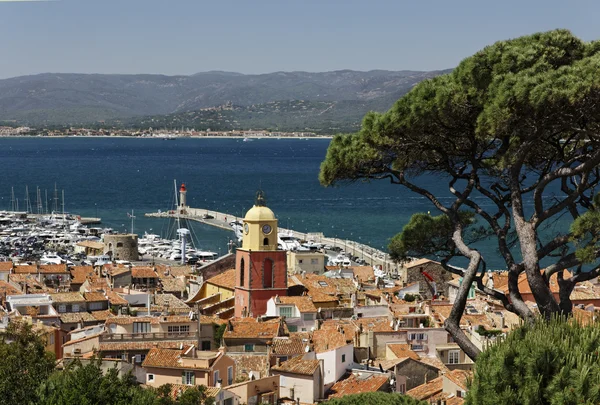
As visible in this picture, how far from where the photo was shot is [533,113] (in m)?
8.86

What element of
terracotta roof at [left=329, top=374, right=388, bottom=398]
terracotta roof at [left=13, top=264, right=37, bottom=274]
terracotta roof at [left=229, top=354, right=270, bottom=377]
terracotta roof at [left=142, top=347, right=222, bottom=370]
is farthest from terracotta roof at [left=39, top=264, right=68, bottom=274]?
terracotta roof at [left=329, top=374, right=388, bottom=398]

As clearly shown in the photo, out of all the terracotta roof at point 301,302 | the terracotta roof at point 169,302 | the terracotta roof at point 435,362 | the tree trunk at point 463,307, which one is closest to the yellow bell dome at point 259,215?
the terracotta roof at point 301,302

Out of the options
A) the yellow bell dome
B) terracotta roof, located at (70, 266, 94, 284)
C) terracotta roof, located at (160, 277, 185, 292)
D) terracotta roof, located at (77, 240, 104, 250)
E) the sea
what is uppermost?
the yellow bell dome

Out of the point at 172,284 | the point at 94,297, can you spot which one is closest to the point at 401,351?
the point at 94,297

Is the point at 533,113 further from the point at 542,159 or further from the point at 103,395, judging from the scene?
the point at 103,395

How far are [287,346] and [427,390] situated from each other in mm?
3073

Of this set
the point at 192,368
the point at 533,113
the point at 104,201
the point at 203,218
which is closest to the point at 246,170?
the point at 104,201

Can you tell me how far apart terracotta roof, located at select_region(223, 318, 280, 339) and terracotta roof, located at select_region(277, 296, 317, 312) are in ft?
6.54

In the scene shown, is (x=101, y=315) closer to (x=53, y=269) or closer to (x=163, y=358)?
(x=163, y=358)

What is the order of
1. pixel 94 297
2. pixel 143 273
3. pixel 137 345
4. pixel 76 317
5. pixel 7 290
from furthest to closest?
pixel 143 273 < pixel 7 290 < pixel 94 297 < pixel 76 317 < pixel 137 345

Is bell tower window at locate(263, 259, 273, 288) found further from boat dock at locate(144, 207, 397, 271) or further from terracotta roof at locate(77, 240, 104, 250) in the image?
terracotta roof at locate(77, 240, 104, 250)

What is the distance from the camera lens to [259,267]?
24125 millimetres

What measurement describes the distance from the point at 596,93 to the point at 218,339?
12.8m

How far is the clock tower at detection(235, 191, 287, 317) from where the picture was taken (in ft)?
78.9
